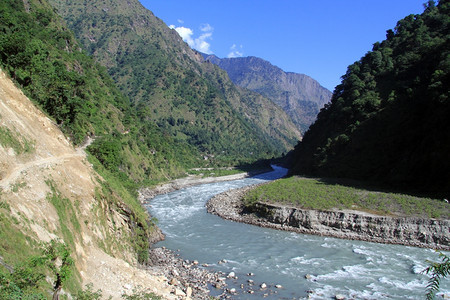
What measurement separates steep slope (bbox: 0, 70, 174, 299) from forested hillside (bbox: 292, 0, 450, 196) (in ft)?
150

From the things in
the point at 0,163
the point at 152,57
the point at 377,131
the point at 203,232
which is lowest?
the point at 203,232

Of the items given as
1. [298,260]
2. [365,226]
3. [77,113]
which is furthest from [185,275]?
[77,113]

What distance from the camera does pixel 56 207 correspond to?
1886 centimetres

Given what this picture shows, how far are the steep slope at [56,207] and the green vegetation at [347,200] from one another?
2654 centimetres

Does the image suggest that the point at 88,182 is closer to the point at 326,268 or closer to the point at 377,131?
the point at 326,268

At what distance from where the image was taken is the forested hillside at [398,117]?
52.0m

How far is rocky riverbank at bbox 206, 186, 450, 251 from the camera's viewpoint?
37031 mm

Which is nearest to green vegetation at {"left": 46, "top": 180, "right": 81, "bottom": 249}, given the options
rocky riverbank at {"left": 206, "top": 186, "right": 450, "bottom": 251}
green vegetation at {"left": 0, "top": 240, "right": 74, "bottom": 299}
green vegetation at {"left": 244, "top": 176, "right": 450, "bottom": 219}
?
green vegetation at {"left": 0, "top": 240, "right": 74, "bottom": 299}

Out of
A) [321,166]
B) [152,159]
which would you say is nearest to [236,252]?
[321,166]

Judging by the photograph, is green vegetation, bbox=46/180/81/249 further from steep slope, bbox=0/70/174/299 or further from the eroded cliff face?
the eroded cliff face

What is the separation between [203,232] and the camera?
3997 centimetres

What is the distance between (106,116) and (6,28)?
27568 mm

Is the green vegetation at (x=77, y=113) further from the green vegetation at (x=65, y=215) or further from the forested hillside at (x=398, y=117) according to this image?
the forested hillside at (x=398, y=117)

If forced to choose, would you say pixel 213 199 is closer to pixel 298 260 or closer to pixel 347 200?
pixel 347 200
